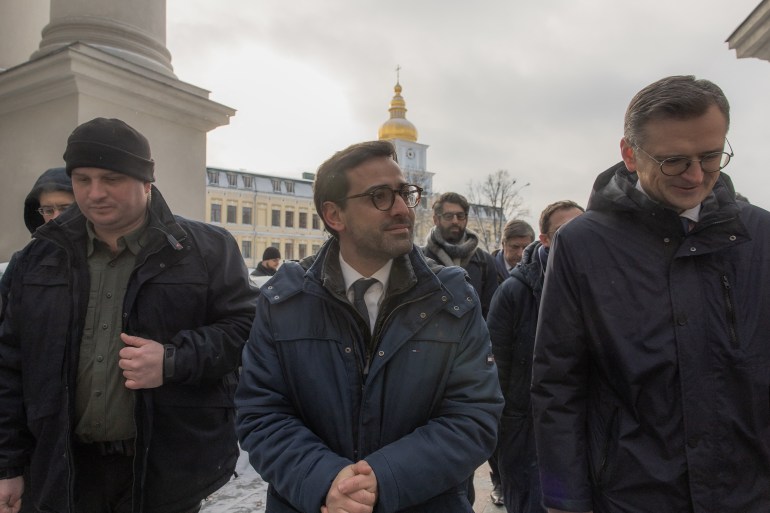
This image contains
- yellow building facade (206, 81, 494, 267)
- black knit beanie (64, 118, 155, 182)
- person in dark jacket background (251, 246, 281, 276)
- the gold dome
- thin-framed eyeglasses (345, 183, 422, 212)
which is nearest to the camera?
thin-framed eyeglasses (345, 183, 422, 212)

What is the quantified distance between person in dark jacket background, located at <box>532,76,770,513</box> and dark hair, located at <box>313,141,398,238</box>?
0.74m

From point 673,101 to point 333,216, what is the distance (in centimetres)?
115

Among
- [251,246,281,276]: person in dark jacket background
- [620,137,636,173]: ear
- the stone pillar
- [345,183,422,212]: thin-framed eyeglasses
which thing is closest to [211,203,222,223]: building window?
[251,246,281,276]: person in dark jacket background

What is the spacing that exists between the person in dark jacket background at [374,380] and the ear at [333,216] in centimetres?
9

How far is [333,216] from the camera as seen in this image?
6.42 feet

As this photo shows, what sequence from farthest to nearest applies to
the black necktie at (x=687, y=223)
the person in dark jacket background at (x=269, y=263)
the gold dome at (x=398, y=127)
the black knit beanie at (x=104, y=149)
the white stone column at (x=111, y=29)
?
the gold dome at (x=398, y=127) < the person in dark jacket background at (x=269, y=263) < the white stone column at (x=111, y=29) < the black knit beanie at (x=104, y=149) < the black necktie at (x=687, y=223)

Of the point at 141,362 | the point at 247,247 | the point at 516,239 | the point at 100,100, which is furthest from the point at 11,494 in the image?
the point at 247,247

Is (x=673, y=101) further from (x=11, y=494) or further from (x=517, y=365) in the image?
(x=11, y=494)

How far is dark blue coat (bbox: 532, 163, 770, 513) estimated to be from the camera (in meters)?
1.49

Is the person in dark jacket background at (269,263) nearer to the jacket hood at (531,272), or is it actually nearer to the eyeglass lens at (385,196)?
the jacket hood at (531,272)

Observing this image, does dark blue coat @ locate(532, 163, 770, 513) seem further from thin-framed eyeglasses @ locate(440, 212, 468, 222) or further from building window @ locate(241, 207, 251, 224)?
building window @ locate(241, 207, 251, 224)

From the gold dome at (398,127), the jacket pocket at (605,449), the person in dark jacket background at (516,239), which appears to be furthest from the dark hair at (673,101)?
the gold dome at (398,127)

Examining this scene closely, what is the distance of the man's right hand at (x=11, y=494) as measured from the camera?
195cm

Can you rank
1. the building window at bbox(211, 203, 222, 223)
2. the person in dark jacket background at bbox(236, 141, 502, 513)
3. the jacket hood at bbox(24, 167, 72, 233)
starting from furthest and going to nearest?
the building window at bbox(211, 203, 222, 223), the jacket hood at bbox(24, 167, 72, 233), the person in dark jacket background at bbox(236, 141, 502, 513)
